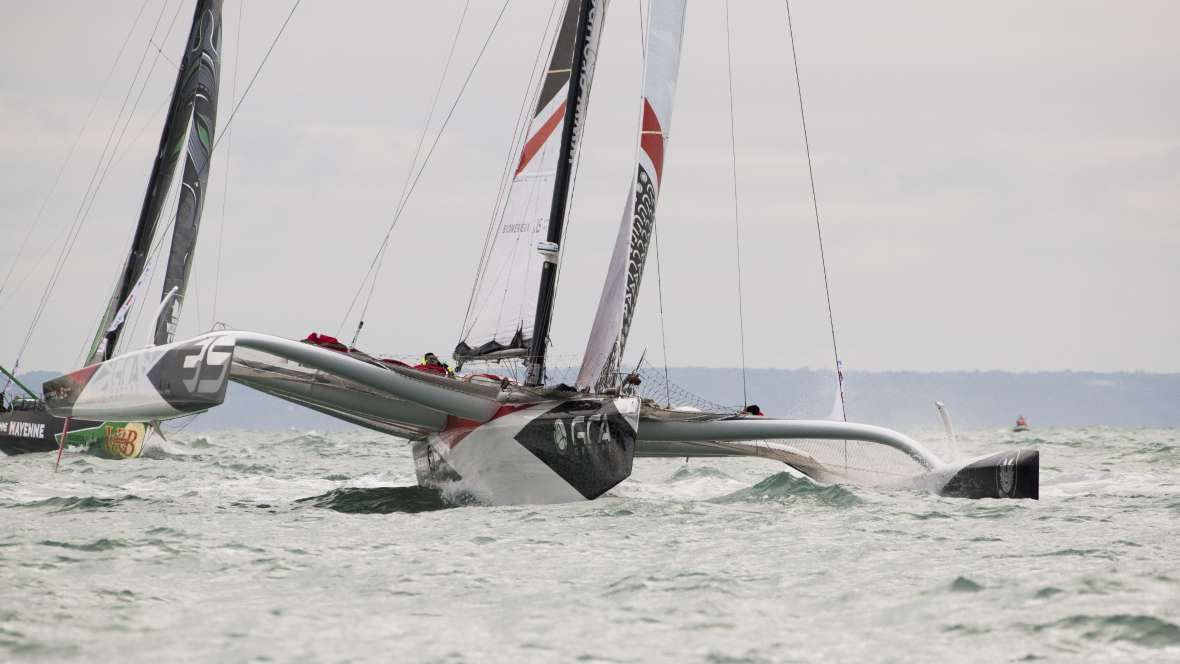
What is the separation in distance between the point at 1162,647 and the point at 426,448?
22.0 ft

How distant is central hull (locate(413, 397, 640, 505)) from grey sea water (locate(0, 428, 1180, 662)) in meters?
0.22

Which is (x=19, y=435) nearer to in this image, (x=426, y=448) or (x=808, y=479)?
(x=426, y=448)

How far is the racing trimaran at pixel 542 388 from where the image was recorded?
8336 millimetres

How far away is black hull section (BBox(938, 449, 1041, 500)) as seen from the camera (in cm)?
956

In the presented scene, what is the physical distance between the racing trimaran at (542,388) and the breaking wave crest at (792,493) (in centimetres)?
32

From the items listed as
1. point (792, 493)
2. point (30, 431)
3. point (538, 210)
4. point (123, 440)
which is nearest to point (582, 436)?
point (792, 493)

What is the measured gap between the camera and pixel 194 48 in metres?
15.7

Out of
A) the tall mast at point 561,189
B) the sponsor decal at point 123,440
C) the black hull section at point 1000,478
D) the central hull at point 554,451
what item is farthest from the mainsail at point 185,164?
the black hull section at point 1000,478

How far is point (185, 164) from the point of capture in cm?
1545

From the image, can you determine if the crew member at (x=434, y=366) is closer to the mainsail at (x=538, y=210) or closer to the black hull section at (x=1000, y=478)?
the mainsail at (x=538, y=210)

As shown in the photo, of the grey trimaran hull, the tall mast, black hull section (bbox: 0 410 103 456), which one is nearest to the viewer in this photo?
the grey trimaran hull

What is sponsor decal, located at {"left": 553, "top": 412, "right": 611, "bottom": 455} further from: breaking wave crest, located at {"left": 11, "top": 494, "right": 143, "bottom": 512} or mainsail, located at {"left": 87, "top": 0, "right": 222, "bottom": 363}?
mainsail, located at {"left": 87, "top": 0, "right": 222, "bottom": 363}

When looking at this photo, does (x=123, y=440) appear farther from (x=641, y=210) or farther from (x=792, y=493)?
(x=792, y=493)

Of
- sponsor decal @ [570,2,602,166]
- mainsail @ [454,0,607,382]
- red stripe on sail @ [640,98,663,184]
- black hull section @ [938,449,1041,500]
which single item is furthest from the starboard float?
black hull section @ [938,449,1041,500]
